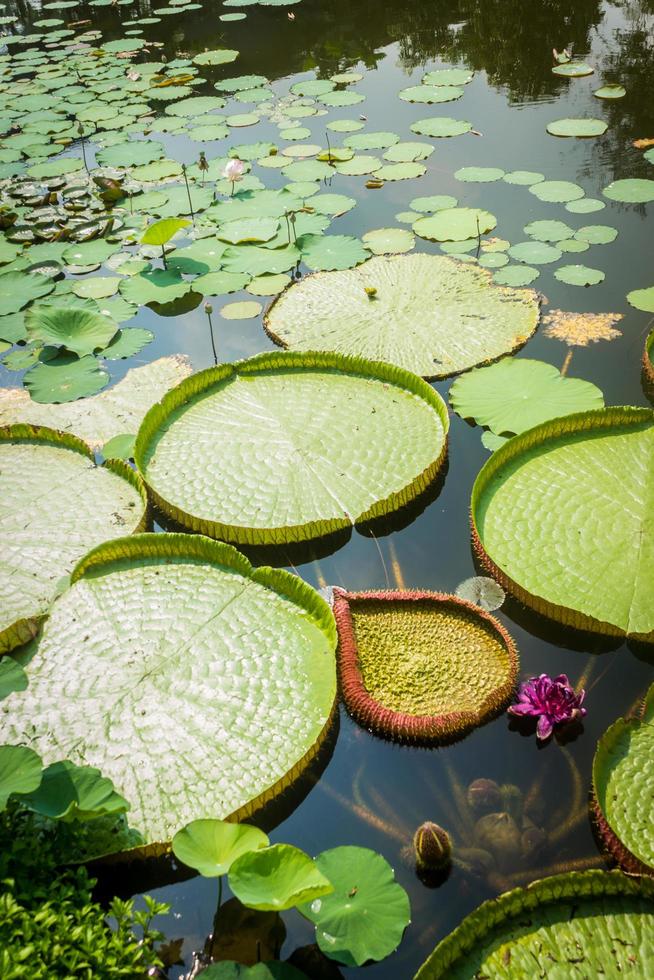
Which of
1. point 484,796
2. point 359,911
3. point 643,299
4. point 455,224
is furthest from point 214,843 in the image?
point 455,224

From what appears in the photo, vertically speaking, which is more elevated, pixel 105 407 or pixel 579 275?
pixel 579 275

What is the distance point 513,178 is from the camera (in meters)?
5.63

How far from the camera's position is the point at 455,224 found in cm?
509

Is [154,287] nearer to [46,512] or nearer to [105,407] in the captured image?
[105,407]

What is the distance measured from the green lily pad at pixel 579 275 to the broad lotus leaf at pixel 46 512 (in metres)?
2.74

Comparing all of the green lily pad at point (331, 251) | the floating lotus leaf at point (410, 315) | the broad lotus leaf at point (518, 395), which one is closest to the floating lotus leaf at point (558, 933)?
the broad lotus leaf at point (518, 395)

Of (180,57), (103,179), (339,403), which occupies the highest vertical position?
(180,57)

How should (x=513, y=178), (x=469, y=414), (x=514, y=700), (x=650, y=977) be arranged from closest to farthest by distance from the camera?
1. (x=650, y=977)
2. (x=514, y=700)
3. (x=469, y=414)
4. (x=513, y=178)

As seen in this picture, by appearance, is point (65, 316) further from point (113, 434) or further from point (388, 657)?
point (388, 657)

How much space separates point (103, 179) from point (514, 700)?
505cm

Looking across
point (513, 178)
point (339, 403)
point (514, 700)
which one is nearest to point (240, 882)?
point (514, 700)

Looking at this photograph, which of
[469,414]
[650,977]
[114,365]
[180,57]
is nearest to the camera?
[650,977]

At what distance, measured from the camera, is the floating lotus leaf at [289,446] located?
10.2 ft

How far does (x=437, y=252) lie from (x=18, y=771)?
3.93 meters
